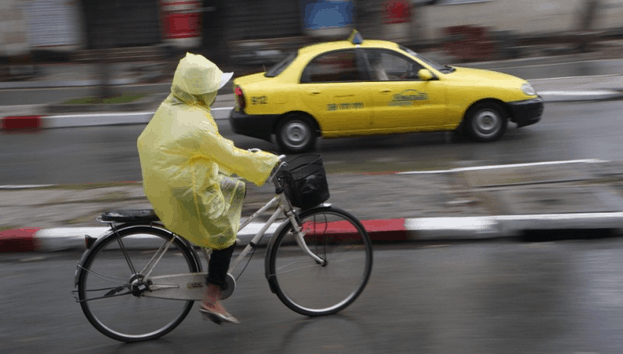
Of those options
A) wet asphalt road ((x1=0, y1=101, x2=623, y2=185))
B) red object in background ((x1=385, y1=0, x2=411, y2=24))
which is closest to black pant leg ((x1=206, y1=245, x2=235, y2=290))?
wet asphalt road ((x1=0, y1=101, x2=623, y2=185))

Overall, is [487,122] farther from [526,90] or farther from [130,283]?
[130,283]

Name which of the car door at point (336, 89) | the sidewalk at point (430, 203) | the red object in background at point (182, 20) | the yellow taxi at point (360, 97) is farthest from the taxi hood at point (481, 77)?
the red object in background at point (182, 20)

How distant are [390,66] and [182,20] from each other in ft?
39.4

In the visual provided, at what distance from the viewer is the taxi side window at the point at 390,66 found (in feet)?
32.3

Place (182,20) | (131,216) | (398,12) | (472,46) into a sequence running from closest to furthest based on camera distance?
1. (131,216)
2. (472,46)
3. (398,12)
4. (182,20)

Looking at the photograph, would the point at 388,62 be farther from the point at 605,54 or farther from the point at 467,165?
the point at 605,54

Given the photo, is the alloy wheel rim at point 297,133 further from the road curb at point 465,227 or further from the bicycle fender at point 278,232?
the bicycle fender at point 278,232

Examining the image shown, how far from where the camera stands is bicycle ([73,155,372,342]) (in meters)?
4.28

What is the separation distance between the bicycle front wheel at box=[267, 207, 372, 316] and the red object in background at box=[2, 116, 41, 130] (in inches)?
404

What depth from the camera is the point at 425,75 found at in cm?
980

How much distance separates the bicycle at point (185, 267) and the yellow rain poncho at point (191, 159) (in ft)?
0.72

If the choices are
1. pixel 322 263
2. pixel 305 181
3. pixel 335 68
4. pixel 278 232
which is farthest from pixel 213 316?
pixel 335 68

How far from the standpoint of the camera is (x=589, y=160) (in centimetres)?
818

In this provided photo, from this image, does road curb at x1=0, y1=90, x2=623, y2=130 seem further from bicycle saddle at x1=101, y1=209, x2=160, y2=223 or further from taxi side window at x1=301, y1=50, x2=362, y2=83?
bicycle saddle at x1=101, y1=209, x2=160, y2=223
